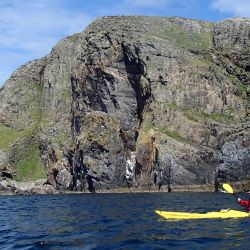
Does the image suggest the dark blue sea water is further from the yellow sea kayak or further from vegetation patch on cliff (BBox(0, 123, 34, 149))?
vegetation patch on cliff (BBox(0, 123, 34, 149))

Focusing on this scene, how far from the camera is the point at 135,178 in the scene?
10538 cm

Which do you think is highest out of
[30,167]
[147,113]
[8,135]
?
[147,113]

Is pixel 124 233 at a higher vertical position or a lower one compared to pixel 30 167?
lower

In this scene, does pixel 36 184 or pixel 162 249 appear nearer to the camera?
pixel 162 249

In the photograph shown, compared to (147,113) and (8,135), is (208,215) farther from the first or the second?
(8,135)

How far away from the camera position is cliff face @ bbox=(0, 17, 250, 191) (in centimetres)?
10344

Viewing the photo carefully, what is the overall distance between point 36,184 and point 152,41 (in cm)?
4741

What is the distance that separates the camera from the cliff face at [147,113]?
103438 mm

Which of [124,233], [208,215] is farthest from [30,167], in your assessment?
[124,233]

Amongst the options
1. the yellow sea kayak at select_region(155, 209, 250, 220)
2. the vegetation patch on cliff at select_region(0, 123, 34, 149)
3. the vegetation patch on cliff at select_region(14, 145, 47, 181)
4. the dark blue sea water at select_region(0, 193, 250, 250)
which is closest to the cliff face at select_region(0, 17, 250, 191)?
the vegetation patch on cliff at select_region(14, 145, 47, 181)

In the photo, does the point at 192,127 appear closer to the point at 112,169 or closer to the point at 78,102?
the point at 112,169

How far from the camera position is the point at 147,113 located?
115812 millimetres

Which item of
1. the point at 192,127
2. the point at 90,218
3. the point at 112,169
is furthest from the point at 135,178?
the point at 90,218

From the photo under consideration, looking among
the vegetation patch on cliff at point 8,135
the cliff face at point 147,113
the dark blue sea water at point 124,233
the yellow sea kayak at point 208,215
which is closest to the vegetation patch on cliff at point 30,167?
the cliff face at point 147,113
